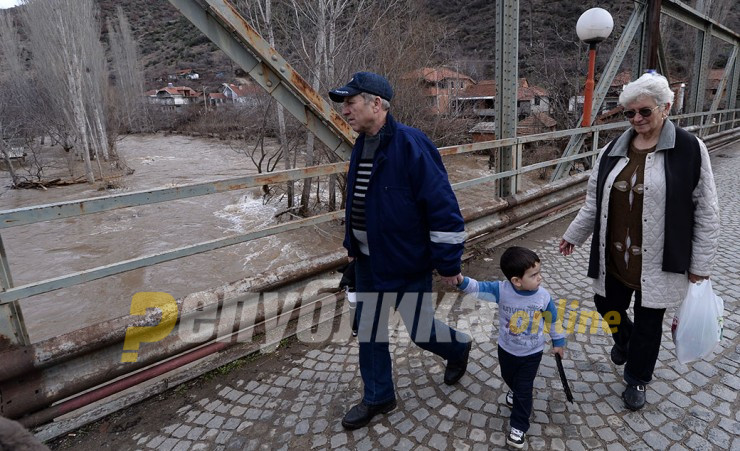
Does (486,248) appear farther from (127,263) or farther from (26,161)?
(26,161)

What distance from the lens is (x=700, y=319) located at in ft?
7.29

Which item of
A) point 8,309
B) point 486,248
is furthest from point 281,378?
point 486,248

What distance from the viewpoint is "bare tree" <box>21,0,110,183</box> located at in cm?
2503

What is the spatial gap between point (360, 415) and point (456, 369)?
0.69 m

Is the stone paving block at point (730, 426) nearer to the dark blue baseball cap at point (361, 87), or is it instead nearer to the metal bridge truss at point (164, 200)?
the dark blue baseball cap at point (361, 87)

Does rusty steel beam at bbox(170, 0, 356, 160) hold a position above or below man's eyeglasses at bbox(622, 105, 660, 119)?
above

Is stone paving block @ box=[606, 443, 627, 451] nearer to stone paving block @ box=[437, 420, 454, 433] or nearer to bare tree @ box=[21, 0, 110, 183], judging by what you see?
stone paving block @ box=[437, 420, 454, 433]

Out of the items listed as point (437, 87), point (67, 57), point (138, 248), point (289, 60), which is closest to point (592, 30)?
point (289, 60)

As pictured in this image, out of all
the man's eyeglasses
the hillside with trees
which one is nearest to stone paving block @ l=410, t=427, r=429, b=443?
the man's eyeglasses

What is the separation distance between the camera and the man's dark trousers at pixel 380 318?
94.0 inches

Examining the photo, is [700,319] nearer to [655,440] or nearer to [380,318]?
[655,440]

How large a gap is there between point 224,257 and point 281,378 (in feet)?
30.9

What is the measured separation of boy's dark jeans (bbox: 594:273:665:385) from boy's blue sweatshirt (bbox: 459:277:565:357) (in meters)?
0.50

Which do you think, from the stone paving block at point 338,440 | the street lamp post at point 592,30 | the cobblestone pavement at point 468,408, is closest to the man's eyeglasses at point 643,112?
the cobblestone pavement at point 468,408
